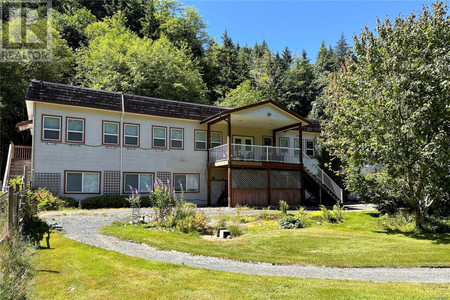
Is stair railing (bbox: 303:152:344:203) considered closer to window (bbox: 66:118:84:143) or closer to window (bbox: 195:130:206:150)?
window (bbox: 195:130:206:150)

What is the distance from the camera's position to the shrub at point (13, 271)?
376 centimetres

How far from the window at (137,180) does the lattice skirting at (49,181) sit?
3740 mm

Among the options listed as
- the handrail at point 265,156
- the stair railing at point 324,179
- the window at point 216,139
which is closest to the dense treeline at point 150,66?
the window at point 216,139

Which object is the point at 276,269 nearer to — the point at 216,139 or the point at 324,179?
the point at 216,139

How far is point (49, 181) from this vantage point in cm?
1783

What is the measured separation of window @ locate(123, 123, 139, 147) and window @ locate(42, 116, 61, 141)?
12.2 feet

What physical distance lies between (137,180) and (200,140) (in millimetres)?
5292

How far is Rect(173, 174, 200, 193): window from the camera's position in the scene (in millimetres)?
21953

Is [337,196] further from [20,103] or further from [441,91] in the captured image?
[20,103]

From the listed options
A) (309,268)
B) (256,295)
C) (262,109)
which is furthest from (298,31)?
(256,295)

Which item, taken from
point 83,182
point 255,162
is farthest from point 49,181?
point 255,162

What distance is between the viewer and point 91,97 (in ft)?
63.8

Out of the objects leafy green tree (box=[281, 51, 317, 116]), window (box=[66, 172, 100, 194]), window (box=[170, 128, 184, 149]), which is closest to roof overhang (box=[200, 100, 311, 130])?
window (box=[170, 128, 184, 149])

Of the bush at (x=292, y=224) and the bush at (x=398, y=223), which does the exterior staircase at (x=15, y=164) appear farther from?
the bush at (x=398, y=223)
